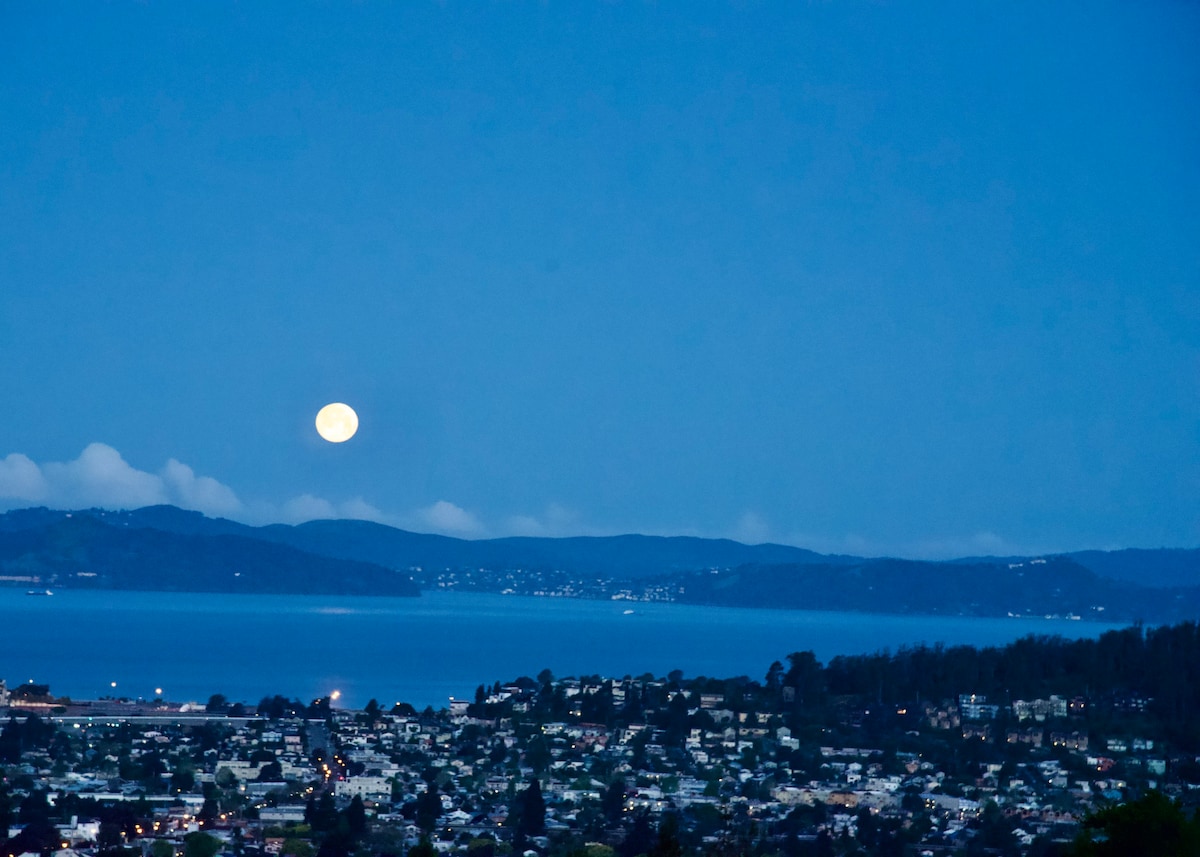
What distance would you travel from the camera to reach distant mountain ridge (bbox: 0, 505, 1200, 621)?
8925 centimetres

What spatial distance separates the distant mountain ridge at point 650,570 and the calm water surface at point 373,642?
3.38m

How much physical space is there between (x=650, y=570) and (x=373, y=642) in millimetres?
63716

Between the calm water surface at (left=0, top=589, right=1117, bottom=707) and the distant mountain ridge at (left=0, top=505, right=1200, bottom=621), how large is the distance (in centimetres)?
338

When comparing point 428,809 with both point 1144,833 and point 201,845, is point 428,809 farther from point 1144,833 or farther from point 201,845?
point 1144,833

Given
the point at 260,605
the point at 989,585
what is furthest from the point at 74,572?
the point at 989,585

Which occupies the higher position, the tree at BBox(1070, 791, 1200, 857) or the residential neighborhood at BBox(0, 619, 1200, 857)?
the tree at BBox(1070, 791, 1200, 857)

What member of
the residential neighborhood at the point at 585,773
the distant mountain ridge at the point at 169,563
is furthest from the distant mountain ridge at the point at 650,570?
the residential neighborhood at the point at 585,773

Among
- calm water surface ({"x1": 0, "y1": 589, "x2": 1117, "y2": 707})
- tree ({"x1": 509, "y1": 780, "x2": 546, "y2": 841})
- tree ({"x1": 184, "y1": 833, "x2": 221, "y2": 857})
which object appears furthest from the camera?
calm water surface ({"x1": 0, "y1": 589, "x2": 1117, "y2": 707})

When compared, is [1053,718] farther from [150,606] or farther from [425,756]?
[150,606]

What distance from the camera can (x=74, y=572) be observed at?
95.4 m

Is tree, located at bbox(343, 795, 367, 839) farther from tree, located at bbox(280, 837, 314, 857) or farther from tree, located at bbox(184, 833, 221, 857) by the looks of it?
tree, located at bbox(184, 833, 221, 857)

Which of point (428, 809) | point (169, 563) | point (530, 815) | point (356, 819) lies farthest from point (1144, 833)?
point (169, 563)

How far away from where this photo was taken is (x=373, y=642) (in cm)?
4884

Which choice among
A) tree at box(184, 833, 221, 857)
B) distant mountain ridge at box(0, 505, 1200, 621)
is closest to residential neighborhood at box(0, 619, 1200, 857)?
tree at box(184, 833, 221, 857)
